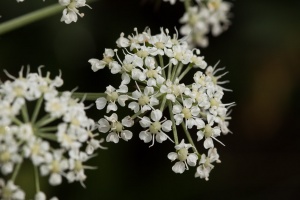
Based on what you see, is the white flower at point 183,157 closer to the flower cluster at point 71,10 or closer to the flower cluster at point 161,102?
the flower cluster at point 161,102

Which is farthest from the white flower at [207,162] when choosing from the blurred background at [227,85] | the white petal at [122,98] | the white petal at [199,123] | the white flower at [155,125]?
the blurred background at [227,85]

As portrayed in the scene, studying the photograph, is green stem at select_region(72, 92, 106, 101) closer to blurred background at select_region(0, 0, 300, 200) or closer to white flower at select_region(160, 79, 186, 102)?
white flower at select_region(160, 79, 186, 102)

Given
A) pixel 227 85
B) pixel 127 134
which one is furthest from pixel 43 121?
pixel 227 85

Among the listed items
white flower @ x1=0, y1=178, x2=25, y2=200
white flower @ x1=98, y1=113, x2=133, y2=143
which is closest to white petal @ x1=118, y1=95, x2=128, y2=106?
white flower @ x1=98, y1=113, x2=133, y2=143

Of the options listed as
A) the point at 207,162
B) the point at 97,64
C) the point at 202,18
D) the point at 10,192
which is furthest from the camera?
the point at 202,18

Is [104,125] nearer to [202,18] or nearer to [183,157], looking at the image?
[183,157]

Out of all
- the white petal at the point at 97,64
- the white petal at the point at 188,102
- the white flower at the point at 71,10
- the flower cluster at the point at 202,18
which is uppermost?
the flower cluster at the point at 202,18
